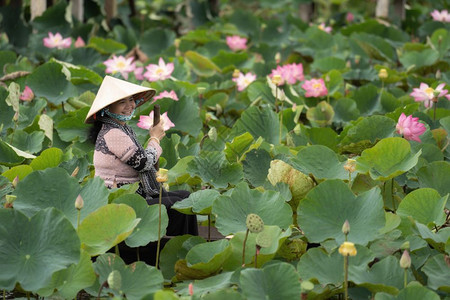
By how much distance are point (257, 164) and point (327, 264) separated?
0.77 meters

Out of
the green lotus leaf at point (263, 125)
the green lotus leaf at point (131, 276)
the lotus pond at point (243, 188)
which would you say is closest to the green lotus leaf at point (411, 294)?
the lotus pond at point (243, 188)

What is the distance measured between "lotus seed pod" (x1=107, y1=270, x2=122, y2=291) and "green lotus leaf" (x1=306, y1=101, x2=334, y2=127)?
192 cm

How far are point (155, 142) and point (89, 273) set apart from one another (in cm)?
76

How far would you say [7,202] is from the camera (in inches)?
93.5

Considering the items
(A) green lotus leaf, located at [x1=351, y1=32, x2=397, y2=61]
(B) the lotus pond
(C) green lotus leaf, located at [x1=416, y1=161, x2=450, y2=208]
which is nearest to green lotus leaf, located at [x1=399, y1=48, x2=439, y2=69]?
(B) the lotus pond

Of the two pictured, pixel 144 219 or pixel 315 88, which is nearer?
pixel 144 219

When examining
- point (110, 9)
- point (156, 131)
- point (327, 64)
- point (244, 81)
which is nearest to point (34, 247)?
point (156, 131)

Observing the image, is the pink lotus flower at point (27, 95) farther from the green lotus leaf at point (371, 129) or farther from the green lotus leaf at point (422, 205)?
the green lotus leaf at point (422, 205)

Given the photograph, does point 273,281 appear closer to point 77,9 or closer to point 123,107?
point 123,107

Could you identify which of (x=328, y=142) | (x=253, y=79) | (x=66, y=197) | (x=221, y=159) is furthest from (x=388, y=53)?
(x=66, y=197)

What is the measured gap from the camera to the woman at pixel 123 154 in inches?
105

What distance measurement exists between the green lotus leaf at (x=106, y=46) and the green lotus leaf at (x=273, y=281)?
3.47 metres

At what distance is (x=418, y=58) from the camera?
4859 millimetres

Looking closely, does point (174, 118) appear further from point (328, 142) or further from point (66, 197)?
point (66, 197)
